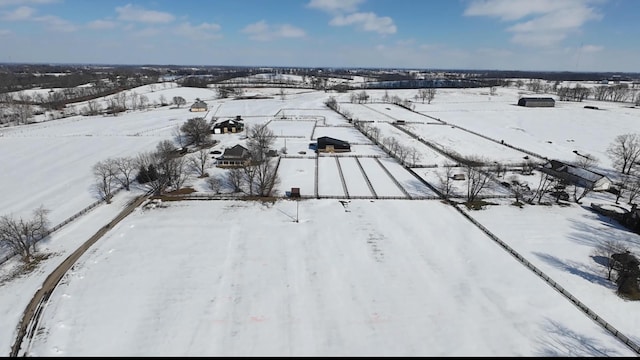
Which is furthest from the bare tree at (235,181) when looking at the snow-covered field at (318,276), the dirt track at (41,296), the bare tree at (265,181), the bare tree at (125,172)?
the dirt track at (41,296)

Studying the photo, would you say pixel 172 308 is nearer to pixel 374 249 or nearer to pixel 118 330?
pixel 118 330

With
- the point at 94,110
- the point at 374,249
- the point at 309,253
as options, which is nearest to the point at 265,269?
the point at 309,253

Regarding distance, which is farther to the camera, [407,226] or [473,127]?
[473,127]

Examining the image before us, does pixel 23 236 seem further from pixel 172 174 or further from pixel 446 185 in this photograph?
pixel 446 185

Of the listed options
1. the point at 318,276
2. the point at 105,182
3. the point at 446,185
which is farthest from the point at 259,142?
the point at 318,276

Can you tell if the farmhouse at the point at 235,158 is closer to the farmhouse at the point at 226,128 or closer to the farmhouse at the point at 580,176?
the farmhouse at the point at 226,128

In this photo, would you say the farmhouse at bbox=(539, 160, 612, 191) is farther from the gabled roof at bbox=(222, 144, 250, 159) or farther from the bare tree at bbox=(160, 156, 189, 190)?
the bare tree at bbox=(160, 156, 189, 190)
